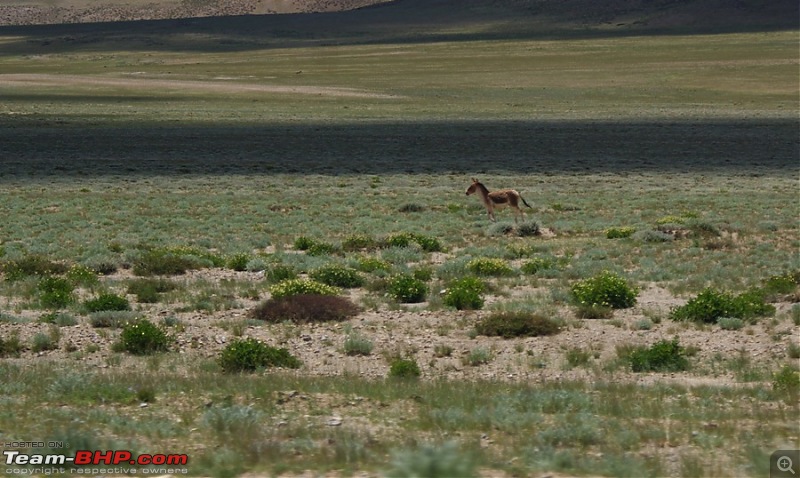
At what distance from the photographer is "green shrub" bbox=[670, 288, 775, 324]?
50.3 feet

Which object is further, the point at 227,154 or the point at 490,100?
the point at 490,100

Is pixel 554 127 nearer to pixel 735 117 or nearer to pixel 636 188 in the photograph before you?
pixel 735 117

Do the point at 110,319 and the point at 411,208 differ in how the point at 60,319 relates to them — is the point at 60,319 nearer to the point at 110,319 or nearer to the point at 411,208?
the point at 110,319

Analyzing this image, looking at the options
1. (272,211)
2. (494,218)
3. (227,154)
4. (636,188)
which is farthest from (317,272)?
(227,154)

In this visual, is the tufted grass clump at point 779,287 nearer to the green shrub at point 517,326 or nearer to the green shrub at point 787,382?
the green shrub at point 517,326

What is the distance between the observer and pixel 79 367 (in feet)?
41.1

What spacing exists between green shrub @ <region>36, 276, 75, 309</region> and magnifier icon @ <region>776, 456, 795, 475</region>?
37.7 ft

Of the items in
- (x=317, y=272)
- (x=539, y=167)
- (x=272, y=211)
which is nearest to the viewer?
(x=317, y=272)

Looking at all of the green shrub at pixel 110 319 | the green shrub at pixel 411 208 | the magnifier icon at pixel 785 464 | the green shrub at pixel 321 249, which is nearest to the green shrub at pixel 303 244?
the green shrub at pixel 321 249

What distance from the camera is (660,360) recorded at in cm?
1259

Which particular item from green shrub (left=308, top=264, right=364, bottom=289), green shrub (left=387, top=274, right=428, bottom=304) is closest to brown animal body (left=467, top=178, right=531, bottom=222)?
green shrub (left=308, top=264, right=364, bottom=289)

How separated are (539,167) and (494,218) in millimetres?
16053

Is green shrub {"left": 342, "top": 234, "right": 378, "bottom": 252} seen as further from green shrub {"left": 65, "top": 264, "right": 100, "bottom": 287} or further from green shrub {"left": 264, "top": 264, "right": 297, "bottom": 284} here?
green shrub {"left": 65, "top": 264, "right": 100, "bottom": 287}

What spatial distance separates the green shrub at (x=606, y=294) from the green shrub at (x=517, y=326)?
1.62m
